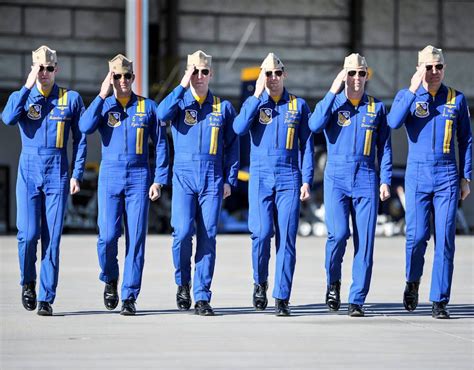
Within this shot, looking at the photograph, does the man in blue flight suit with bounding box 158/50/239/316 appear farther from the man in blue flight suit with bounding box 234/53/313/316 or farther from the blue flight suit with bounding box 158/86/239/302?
the man in blue flight suit with bounding box 234/53/313/316

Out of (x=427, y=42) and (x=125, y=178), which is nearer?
(x=125, y=178)

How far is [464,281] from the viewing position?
1355 cm

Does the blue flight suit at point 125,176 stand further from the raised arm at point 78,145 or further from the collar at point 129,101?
the raised arm at point 78,145

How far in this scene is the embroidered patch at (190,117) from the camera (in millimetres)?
9680

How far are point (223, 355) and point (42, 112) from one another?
10.3 ft

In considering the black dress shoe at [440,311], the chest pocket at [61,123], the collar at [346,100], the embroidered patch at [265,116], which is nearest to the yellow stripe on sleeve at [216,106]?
the embroidered patch at [265,116]

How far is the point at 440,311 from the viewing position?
9562 millimetres

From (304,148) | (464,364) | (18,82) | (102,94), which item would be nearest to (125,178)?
(102,94)

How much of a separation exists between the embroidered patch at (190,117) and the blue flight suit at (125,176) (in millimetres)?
220

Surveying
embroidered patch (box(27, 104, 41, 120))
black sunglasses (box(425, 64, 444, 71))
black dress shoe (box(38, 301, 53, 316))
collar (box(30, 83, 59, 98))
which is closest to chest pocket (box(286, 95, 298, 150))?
black sunglasses (box(425, 64, 444, 71))

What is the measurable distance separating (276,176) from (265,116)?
511 mm

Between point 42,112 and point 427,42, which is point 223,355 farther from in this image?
point 427,42

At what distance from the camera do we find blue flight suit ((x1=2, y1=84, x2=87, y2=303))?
31.1ft

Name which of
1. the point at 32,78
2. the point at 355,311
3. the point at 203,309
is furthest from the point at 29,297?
the point at 355,311
